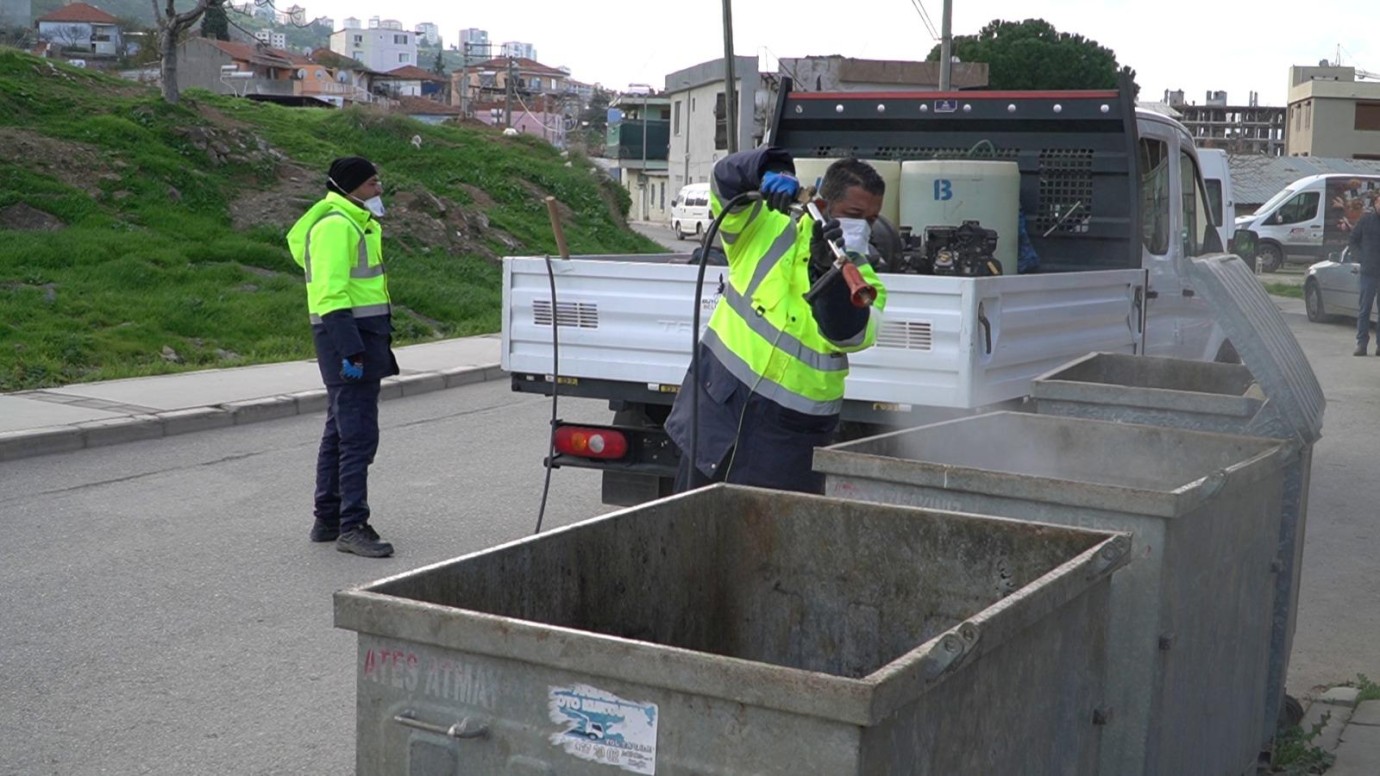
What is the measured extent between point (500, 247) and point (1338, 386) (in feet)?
43.4

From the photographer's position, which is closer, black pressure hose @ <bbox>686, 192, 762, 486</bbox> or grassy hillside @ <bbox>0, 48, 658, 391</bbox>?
black pressure hose @ <bbox>686, 192, 762, 486</bbox>

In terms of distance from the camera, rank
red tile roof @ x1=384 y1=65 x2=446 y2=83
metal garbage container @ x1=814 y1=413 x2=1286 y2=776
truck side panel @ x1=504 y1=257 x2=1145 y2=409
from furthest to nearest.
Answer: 1. red tile roof @ x1=384 y1=65 x2=446 y2=83
2. truck side panel @ x1=504 y1=257 x2=1145 y2=409
3. metal garbage container @ x1=814 y1=413 x2=1286 y2=776

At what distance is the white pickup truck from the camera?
651 cm

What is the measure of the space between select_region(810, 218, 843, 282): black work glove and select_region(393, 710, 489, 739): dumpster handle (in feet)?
7.60

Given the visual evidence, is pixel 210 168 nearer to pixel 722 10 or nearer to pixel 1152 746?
pixel 722 10

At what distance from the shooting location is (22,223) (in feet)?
58.5

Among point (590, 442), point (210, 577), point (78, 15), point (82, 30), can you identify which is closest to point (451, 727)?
point (590, 442)

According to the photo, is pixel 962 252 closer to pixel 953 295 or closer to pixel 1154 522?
pixel 953 295

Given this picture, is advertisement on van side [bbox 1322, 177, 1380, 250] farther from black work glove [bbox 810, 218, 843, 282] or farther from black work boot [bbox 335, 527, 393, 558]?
black work glove [bbox 810, 218, 843, 282]

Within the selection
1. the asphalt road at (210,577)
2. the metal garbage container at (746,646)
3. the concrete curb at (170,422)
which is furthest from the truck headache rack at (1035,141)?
the metal garbage container at (746,646)

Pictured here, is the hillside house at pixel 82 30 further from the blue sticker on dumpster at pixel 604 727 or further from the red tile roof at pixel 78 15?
the blue sticker on dumpster at pixel 604 727

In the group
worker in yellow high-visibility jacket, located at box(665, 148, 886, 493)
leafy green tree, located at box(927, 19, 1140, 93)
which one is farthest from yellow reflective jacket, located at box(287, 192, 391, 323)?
leafy green tree, located at box(927, 19, 1140, 93)

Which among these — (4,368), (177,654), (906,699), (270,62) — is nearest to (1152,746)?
(906,699)

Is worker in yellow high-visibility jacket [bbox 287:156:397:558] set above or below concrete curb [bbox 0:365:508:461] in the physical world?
above
